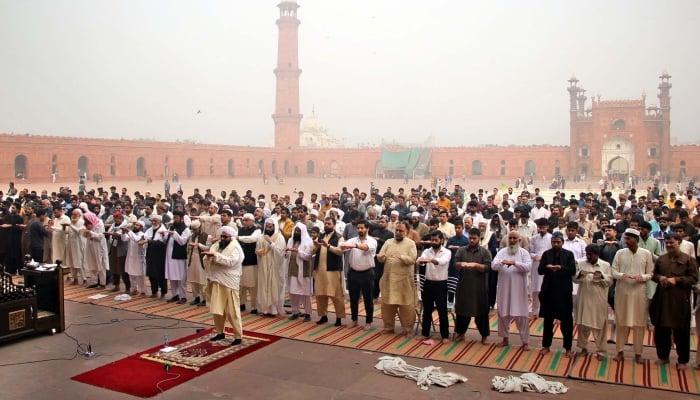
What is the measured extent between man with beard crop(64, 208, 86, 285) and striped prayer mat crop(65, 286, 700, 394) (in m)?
2.17

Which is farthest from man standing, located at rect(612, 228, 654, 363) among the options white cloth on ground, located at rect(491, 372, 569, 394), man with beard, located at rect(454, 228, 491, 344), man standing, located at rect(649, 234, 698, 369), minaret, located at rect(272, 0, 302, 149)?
minaret, located at rect(272, 0, 302, 149)

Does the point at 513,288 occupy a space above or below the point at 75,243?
below

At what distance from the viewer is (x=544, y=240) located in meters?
7.73

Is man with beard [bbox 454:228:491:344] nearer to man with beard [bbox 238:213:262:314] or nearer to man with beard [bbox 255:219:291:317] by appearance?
man with beard [bbox 255:219:291:317]

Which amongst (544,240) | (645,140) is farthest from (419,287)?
(645,140)

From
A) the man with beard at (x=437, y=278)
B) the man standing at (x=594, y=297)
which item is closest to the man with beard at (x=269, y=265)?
the man with beard at (x=437, y=278)

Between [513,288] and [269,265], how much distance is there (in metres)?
3.31

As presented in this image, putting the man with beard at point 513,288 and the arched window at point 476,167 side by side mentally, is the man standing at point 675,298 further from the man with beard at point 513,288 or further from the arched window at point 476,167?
the arched window at point 476,167

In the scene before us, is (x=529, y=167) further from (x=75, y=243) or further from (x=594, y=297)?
(x=594, y=297)

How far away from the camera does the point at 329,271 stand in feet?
25.4

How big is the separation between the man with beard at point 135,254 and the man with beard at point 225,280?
3.12 meters

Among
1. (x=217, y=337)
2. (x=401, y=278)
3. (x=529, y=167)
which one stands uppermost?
(x=529, y=167)

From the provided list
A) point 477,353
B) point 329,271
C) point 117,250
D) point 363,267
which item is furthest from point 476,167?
point 477,353

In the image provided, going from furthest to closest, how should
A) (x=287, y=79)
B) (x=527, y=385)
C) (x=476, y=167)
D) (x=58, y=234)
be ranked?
1. (x=287, y=79)
2. (x=476, y=167)
3. (x=58, y=234)
4. (x=527, y=385)
